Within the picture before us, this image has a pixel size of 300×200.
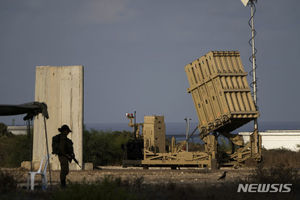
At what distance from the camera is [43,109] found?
43.1 feet

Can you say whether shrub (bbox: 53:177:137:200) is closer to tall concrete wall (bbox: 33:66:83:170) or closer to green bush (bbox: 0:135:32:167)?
tall concrete wall (bbox: 33:66:83:170)

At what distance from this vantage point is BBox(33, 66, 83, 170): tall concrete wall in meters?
20.1

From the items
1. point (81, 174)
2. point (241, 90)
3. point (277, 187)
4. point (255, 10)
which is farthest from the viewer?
point (255, 10)

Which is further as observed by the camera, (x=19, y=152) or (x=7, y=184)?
(x=19, y=152)

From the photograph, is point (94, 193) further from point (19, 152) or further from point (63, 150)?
point (19, 152)

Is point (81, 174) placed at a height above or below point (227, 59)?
below

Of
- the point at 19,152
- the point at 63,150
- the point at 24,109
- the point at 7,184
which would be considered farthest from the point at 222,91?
the point at 19,152

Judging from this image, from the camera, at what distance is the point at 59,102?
20.5 metres

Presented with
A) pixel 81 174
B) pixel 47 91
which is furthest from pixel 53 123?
pixel 81 174

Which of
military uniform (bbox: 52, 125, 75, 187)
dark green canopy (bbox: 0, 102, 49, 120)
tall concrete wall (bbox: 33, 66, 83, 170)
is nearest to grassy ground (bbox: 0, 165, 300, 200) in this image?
military uniform (bbox: 52, 125, 75, 187)

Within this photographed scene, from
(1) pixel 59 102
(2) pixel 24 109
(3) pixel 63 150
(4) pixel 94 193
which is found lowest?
(4) pixel 94 193

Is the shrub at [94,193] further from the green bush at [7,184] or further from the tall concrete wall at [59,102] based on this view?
the tall concrete wall at [59,102]

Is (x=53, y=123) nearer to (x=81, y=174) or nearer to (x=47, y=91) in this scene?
(x=47, y=91)

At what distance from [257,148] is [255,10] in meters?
5.98
